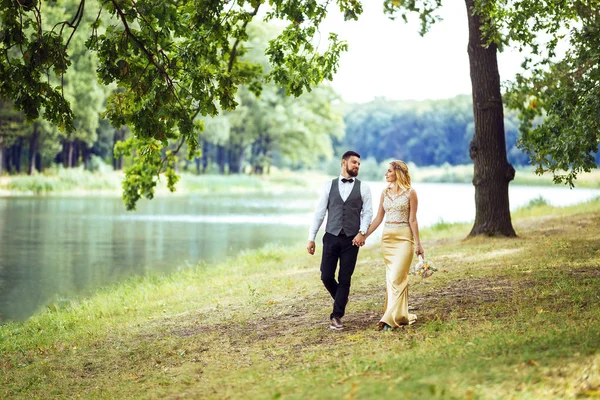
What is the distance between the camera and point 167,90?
10711 mm

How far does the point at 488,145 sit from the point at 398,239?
30.9 feet

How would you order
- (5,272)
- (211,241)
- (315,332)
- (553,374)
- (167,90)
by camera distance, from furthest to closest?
1. (211,241)
2. (5,272)
3. (167,90)
4. (315,332)
5. (553,374)

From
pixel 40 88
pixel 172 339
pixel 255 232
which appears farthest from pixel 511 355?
pixel 255 232

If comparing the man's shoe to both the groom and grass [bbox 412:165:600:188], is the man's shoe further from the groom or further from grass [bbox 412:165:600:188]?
grass [bbox 412:165:600:188]

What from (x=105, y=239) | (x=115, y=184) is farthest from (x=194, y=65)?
(x=115, y=184)

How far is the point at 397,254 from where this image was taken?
862 centimetres

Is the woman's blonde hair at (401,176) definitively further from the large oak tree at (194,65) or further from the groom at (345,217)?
the large oak tree at (194,65)

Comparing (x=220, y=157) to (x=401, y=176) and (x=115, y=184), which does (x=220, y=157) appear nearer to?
(x=115, y=184)

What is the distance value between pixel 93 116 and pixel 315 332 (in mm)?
48207

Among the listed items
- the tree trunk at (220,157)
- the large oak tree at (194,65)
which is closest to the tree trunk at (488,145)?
the large oak tree at (194,65)

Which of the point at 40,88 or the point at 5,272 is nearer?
the point at 40,88

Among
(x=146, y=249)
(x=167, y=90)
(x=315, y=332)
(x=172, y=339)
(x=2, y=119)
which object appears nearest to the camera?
(x=315, y=332)

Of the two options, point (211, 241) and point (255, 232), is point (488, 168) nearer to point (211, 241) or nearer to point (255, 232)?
point (211, 241)

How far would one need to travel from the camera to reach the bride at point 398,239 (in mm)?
8562
